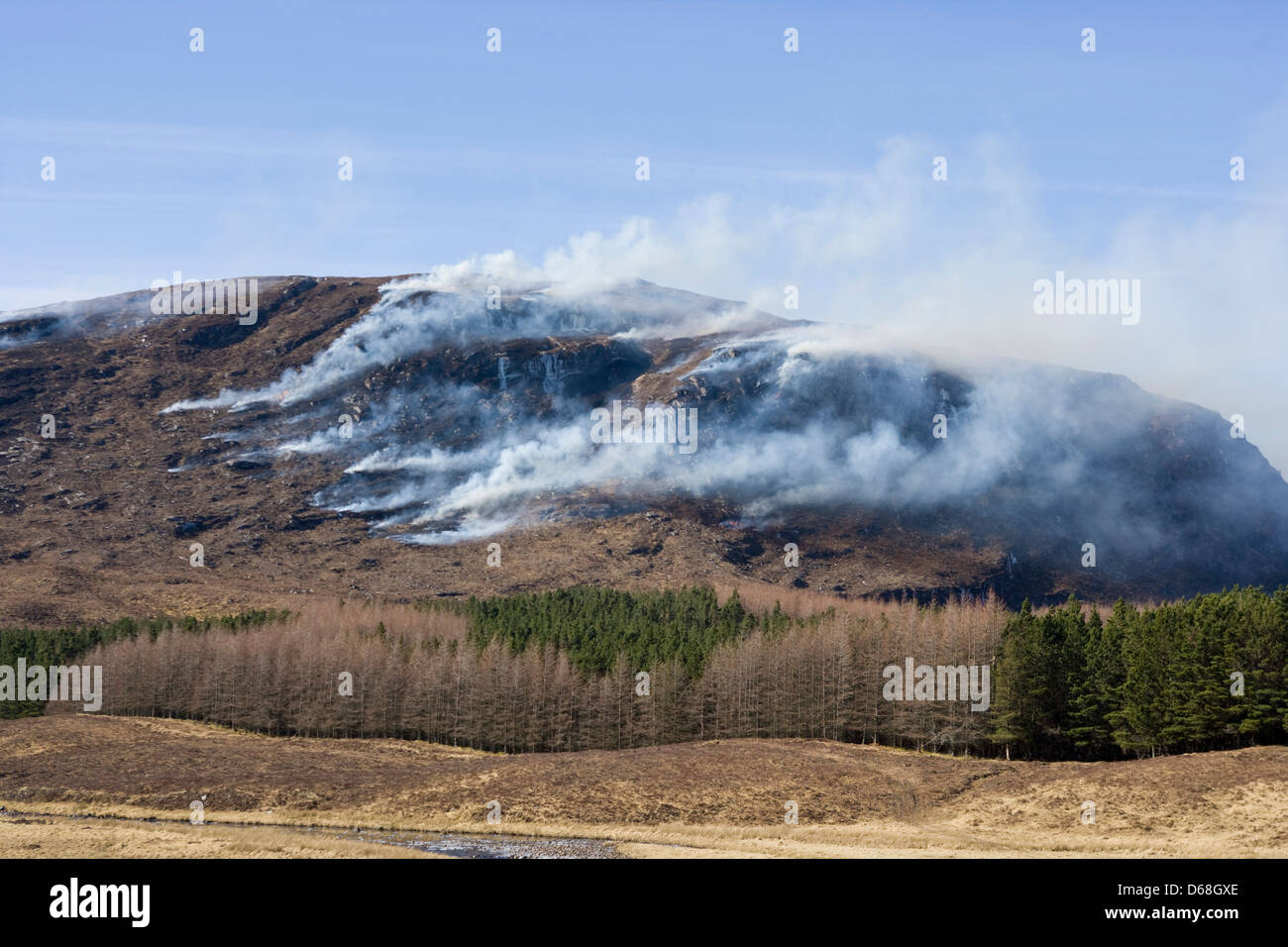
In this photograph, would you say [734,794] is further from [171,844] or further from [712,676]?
[171,844]

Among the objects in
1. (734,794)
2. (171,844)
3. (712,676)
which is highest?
(171,844)

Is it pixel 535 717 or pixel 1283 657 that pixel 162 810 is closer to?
pixel 535 717

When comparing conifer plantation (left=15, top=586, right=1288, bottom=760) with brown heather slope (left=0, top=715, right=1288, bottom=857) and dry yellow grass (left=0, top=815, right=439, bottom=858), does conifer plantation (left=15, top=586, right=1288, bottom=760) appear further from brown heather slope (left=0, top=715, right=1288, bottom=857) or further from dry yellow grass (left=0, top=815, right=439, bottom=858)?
dry yellow grass (left=0, top=815, right=439, bottom=858)

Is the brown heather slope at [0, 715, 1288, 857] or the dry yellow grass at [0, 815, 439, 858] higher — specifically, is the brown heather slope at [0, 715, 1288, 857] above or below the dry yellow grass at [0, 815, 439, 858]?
below

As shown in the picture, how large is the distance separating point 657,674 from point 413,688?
2819 cm

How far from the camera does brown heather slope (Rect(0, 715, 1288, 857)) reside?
62.1m

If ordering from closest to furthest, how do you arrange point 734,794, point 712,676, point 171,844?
point 171,844, point 734,794, point 712,676

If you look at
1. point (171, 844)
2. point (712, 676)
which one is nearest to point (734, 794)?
point (712, 676)

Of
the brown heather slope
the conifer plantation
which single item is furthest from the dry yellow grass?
the conifer plantation

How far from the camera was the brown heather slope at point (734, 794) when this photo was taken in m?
62.1

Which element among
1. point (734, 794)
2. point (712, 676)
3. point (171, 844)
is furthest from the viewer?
point (712, 676)

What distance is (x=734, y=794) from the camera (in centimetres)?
7669
